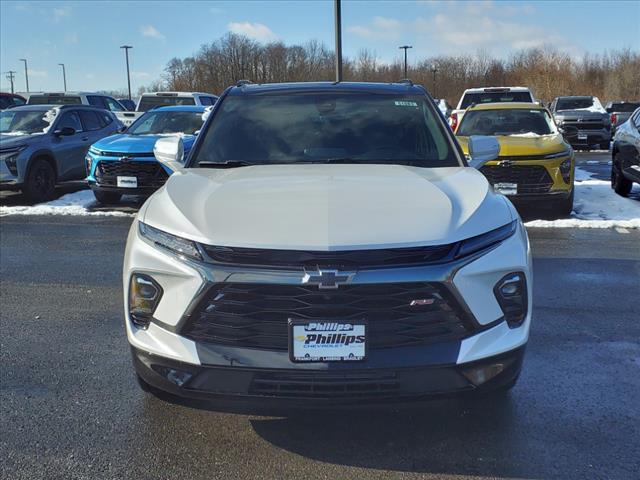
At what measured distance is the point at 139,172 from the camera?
10.2 m

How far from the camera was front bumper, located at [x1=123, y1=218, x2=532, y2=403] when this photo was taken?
8.39ft

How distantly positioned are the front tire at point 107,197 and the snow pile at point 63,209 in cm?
19

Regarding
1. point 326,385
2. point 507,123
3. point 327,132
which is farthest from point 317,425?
point 507,123

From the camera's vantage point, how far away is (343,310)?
8.48 feet

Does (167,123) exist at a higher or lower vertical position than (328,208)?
higher

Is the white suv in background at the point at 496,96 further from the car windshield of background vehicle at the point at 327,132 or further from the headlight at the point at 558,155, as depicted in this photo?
the car windshield of background vehicle at the point at 327,132

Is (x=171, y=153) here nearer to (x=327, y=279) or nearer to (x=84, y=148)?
(x=327, y=279)

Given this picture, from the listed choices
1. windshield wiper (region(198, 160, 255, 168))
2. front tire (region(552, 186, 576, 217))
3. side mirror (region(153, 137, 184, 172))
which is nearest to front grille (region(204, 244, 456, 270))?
windshield wiper (region(198, 160, 255, 168))

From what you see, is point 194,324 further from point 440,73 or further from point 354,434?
point 440,73

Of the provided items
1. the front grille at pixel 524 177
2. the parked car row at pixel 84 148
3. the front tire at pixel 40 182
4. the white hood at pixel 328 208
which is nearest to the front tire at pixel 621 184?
the front grille at pixel 524 177

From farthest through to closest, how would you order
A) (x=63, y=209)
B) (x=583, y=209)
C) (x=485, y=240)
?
(x=63, y=209)
(x=583, y=209)
(x=485, y=240)

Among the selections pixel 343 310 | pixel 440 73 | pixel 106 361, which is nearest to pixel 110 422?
pixel 106 361

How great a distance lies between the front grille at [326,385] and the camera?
8.40 ft

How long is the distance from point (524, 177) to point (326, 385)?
23.4 feet
